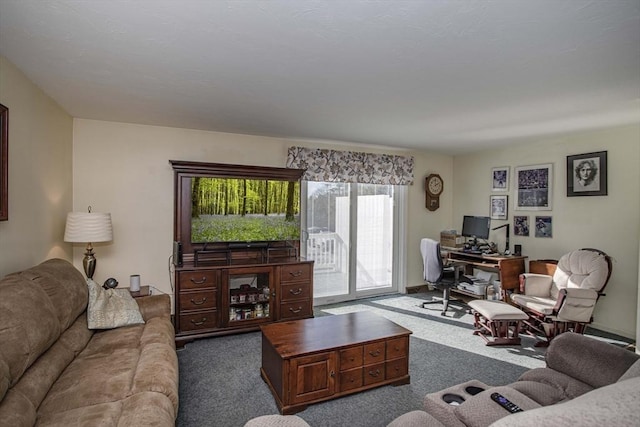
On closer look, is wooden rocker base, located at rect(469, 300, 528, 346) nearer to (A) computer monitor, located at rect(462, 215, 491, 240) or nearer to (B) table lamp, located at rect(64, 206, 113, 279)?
(A) computer monitor, located at rect(462, 215, 491, 240)

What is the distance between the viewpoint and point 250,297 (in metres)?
3.85

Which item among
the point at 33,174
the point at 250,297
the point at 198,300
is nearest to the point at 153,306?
the point at 198,300

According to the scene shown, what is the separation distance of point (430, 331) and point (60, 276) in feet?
11.5

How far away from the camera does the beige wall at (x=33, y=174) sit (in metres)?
2.28

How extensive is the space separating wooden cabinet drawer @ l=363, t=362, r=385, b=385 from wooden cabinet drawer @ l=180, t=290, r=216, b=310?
1837 millimetres

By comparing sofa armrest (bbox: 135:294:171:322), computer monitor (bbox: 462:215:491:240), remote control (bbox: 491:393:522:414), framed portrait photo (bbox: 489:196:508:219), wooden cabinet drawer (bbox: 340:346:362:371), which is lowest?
wooden cabinet drawer (bbox: 340:346:362:371)

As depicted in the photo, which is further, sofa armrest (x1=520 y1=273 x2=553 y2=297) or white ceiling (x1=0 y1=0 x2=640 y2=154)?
sofa armrest (x1=520 y1=273 x2=553 y2=297)

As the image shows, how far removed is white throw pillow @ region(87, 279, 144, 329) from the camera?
248 cm

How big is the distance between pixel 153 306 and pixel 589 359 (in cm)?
322

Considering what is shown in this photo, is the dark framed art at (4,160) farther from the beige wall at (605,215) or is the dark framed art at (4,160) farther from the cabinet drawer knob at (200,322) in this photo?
the beige wall at (605,215)

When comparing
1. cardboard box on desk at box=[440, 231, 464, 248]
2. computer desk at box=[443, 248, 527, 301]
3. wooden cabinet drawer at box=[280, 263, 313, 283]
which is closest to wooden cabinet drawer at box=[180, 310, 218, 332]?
wooden cabinet drawer at box=[280, 263, 313, 283]

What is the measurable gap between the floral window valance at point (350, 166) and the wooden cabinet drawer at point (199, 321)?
2093mm

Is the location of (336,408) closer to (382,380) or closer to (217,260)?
(382,380)

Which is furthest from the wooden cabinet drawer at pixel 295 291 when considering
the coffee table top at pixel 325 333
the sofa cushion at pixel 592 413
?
the sofa cushion at pixel 592 413
